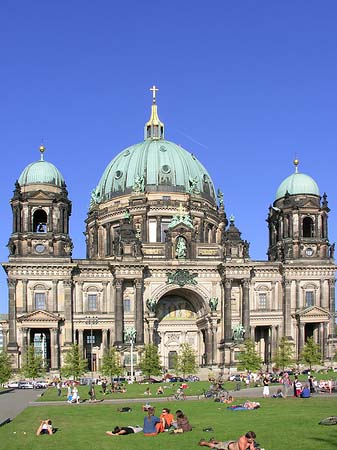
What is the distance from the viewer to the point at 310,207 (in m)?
109

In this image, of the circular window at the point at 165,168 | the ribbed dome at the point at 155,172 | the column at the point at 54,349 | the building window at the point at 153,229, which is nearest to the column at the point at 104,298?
the column at the point at 54,349

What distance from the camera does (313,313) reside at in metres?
106

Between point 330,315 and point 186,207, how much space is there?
25.7 meters

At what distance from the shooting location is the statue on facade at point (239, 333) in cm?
10325

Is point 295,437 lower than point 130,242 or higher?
lower

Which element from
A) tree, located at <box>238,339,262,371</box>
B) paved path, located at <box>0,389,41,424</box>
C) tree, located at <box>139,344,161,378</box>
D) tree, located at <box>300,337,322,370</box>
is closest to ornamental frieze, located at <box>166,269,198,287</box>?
tree, located at <box>139,344,161,378</box>

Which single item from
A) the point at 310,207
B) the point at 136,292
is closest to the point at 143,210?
the point at 136,292

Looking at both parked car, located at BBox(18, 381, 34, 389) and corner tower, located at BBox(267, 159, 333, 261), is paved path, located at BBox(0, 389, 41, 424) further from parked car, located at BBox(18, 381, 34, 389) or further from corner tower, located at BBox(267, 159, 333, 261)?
corner tower, located at BBox(267, 159, 333, 261)

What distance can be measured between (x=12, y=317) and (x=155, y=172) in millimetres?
32405

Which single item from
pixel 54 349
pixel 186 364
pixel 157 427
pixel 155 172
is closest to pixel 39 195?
pixel 54 349

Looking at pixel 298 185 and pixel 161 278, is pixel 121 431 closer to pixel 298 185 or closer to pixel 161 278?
pixel 161 278

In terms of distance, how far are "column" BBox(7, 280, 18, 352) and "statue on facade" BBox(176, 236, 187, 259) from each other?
22.1 meters

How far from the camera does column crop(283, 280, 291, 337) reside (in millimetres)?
106250

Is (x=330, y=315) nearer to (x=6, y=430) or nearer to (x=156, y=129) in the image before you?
(x=156, y=129)
